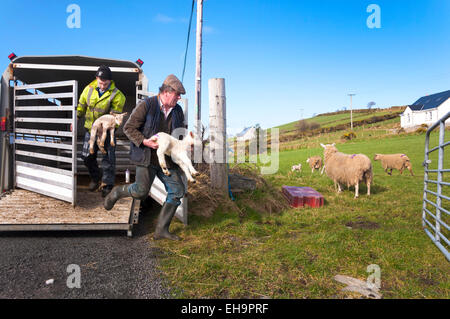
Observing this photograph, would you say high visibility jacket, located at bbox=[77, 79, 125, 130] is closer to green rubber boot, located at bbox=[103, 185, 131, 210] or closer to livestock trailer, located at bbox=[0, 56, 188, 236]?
livestock trailer, located at bbox=[0, 56, 188, 236]

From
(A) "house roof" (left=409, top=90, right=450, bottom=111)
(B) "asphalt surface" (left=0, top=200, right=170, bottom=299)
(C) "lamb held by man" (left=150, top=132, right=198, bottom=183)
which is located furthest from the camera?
(A) "house roof" (left=409, top=90, right=450, bottom=111)

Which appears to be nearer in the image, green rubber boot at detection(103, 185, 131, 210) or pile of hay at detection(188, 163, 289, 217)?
green rubber boot at detection(103, 185, 131, 210)

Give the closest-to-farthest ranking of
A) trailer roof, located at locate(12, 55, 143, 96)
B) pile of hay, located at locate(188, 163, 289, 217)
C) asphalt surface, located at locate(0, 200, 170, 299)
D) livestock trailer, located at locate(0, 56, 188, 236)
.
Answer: asphalt surface, located at locate(0, 200, 170, 299) < livestock trailer, located at locate(0, 56, 188, 236) < trailer roof, located at locate(12, 55, 143, 96) < pile of hay, located at locate(188, 163, 289, 217)

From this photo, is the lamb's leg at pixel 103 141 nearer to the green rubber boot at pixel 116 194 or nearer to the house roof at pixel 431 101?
the green rubber boot at pixel 116 194

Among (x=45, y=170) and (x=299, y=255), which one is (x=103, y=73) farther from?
(x=299, y=255)

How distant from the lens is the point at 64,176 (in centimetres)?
533

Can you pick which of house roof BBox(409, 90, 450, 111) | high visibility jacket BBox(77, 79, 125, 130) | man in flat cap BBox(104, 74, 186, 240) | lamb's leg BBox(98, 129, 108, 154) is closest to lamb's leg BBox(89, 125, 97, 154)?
lamb's leg BBox(98, 129, 108, 154)

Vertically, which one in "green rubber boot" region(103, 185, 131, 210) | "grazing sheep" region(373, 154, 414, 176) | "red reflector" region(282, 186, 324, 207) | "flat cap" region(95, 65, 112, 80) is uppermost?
"flat cap" region(95, 65, 112, 80)

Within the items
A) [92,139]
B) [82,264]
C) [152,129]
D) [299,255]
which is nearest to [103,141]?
[92,139]

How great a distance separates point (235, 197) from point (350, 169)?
14.6ft

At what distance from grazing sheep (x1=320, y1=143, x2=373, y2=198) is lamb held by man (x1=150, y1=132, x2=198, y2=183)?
6.83 metres

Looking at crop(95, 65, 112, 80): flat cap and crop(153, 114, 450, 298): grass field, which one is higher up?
crop(95, 65, 112, 80): flat cap

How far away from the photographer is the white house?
5750cm
